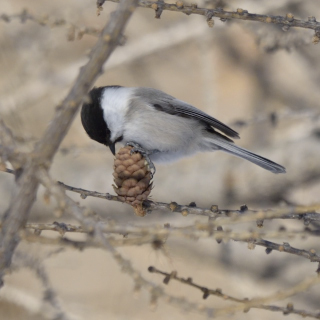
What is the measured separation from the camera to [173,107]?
1.84 m

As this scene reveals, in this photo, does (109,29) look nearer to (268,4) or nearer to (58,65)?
(268,4)

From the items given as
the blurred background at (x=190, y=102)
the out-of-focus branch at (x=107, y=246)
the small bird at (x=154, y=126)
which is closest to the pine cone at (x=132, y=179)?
the small bird at (x=154, y=126)

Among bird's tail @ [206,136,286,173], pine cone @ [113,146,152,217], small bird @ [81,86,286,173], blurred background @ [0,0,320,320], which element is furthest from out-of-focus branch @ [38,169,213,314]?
blurred background @ [0,0,320,320]

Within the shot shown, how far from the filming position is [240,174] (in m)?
2.52

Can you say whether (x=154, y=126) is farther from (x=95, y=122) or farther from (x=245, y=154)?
(x=245, y=154)

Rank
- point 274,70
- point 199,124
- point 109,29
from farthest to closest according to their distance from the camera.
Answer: point 274,70 → point 199,124 → point 109,29

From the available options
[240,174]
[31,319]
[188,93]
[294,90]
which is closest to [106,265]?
[31,319]

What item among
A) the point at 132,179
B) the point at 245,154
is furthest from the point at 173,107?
the point at 132,179

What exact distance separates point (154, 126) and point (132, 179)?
56 cm

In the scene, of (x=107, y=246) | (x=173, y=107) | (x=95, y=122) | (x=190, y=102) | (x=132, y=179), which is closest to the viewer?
(x=107, y=246)

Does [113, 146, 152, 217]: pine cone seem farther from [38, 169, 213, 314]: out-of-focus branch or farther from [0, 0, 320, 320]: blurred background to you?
[0, 0, 320, 320]: blurred background

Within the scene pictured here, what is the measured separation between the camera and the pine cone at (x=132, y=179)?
3.82ft

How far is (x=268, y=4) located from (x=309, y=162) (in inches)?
31.7

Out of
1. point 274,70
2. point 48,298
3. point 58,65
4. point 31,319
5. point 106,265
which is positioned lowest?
point 48,298
